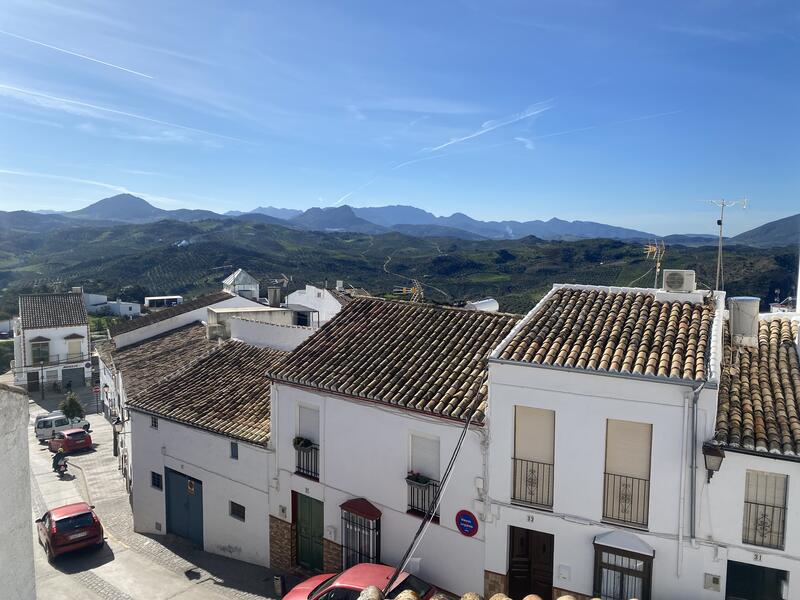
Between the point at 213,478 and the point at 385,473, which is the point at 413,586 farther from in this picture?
the point at 213,478

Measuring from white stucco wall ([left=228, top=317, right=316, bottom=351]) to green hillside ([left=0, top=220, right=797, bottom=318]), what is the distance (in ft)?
90.7

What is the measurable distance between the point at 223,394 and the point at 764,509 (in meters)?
13.7

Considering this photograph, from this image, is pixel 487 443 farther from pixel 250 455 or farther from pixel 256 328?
pixel 256 328

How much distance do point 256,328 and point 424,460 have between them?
10.0 m

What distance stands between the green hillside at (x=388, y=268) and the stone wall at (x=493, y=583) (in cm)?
3616

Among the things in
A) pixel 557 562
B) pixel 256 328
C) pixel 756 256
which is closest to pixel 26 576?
pixel 557 562

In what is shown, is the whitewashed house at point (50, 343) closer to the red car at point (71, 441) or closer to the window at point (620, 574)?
the red car at point (71, 441)

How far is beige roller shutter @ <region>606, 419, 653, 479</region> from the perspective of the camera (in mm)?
10125

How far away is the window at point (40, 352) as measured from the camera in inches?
1719

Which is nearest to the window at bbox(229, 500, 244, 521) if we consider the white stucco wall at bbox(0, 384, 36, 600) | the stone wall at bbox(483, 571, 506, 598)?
the stone wall at bbox(483, 571, 506, 598)

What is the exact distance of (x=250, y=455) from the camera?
15.1m

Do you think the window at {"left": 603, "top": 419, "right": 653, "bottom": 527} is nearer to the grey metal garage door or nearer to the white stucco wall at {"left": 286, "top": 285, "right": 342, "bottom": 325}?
the white stucco wall at {"left": 286, "top": 285, "right": 342, "bottom": 325}

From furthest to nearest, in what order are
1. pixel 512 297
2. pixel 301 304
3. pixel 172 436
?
pixel 512 297 → pixel 301 304 → pixel 172 436

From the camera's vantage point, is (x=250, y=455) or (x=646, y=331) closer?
(x=646, y=331)
